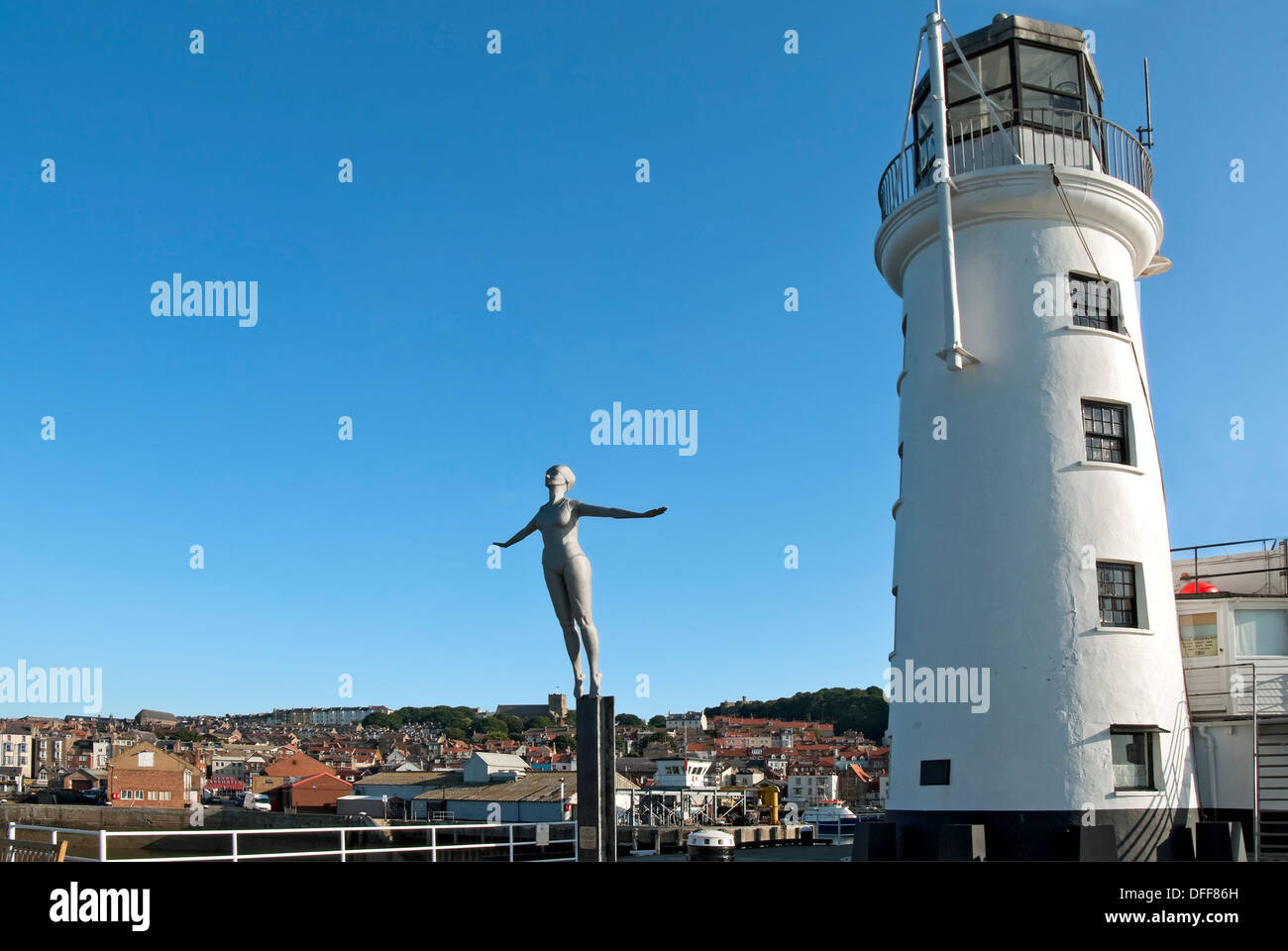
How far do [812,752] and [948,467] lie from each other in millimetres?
171674

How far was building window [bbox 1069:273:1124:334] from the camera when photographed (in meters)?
22.7

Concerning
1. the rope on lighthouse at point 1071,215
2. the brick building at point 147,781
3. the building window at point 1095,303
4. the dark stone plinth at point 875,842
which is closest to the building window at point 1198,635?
the building window at point 1095,303

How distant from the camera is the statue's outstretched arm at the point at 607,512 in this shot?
1297cm

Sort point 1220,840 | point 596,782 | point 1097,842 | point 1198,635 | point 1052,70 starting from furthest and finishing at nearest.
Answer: point 1198,635, point 1052,70, point 1220,840, point 1097,842, point 596,782

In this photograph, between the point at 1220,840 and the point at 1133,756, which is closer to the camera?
the point at 1220,840

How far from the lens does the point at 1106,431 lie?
22234 mm

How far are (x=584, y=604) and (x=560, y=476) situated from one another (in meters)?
1.64

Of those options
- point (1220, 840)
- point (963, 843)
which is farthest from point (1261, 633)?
point (963, 843)

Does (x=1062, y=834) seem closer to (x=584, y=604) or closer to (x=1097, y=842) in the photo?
(x=1097, y=842)

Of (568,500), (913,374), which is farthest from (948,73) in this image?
(568,500)

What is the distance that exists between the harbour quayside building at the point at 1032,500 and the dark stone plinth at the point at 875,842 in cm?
5
